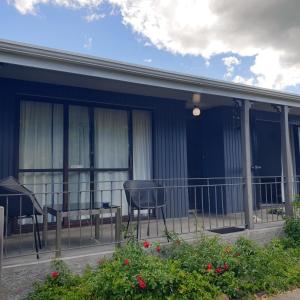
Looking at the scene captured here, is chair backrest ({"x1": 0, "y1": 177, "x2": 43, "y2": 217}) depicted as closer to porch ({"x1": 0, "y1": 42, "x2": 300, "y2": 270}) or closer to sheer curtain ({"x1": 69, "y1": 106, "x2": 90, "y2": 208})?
porch ({"x1": 0, "y1": 42, "x2": 300, "y2": 270})

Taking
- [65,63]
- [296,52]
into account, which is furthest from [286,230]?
[296,52]

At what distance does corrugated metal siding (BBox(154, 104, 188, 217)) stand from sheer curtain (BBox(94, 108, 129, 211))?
65 centimetres

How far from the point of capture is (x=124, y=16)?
11078mm

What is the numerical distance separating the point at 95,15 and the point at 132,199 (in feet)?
26.6

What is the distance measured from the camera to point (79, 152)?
532 centimetres

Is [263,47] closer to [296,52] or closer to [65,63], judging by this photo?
[296,52]

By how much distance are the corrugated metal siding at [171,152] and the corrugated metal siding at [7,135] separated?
8.17 ft

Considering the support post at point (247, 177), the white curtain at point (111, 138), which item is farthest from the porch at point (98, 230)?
the white curtain at point (111, 138)

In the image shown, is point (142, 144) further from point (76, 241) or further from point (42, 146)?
point (76, 241)

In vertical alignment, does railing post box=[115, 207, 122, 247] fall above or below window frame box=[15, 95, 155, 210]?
below

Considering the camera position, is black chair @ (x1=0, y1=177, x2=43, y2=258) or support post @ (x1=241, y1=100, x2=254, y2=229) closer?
black chair @ (x1=0, y1=177, x2=43, y2=258)

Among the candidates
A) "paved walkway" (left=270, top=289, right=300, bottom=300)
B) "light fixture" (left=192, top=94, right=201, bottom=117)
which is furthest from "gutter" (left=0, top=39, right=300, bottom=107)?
"paved walkway" (left=270, top=289, right=300, bottom=300)

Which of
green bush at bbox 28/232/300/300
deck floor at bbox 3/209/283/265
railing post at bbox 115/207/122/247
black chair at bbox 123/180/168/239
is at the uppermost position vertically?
black chair at bbox 123/180/168/239

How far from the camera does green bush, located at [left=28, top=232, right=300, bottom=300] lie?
2.95 metres
